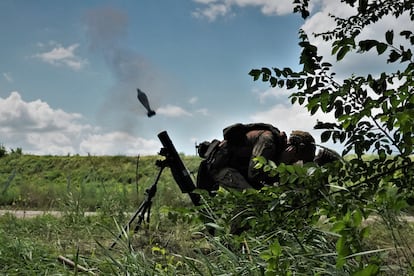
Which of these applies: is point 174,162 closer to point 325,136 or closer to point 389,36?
point 325,136

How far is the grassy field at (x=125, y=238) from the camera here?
1.72 m

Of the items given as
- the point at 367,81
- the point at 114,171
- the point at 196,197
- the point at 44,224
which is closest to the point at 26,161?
the point at 114,171

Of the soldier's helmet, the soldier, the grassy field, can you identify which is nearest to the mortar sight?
the soldier

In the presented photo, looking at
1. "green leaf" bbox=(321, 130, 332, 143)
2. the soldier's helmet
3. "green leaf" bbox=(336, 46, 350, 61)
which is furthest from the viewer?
the soldier's helmet

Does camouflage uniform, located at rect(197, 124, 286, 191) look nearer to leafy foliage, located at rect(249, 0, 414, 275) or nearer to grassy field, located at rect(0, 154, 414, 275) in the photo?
grassy field, located at rect(0, 154, 414, 275)

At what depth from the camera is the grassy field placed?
1.72m

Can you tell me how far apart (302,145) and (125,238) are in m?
2.26

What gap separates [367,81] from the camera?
1.74m

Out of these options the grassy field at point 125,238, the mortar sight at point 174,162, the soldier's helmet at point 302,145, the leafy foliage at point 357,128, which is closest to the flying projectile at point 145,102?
the mortar sight at point 174,162

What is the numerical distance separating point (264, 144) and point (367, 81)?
2.33 meters

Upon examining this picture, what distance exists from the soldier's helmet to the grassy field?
2.04 feet

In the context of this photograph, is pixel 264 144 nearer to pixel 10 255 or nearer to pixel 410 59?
pixel 10 255

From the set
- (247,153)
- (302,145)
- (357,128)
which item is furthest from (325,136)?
(247,153)

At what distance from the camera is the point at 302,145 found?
13.4 feet
